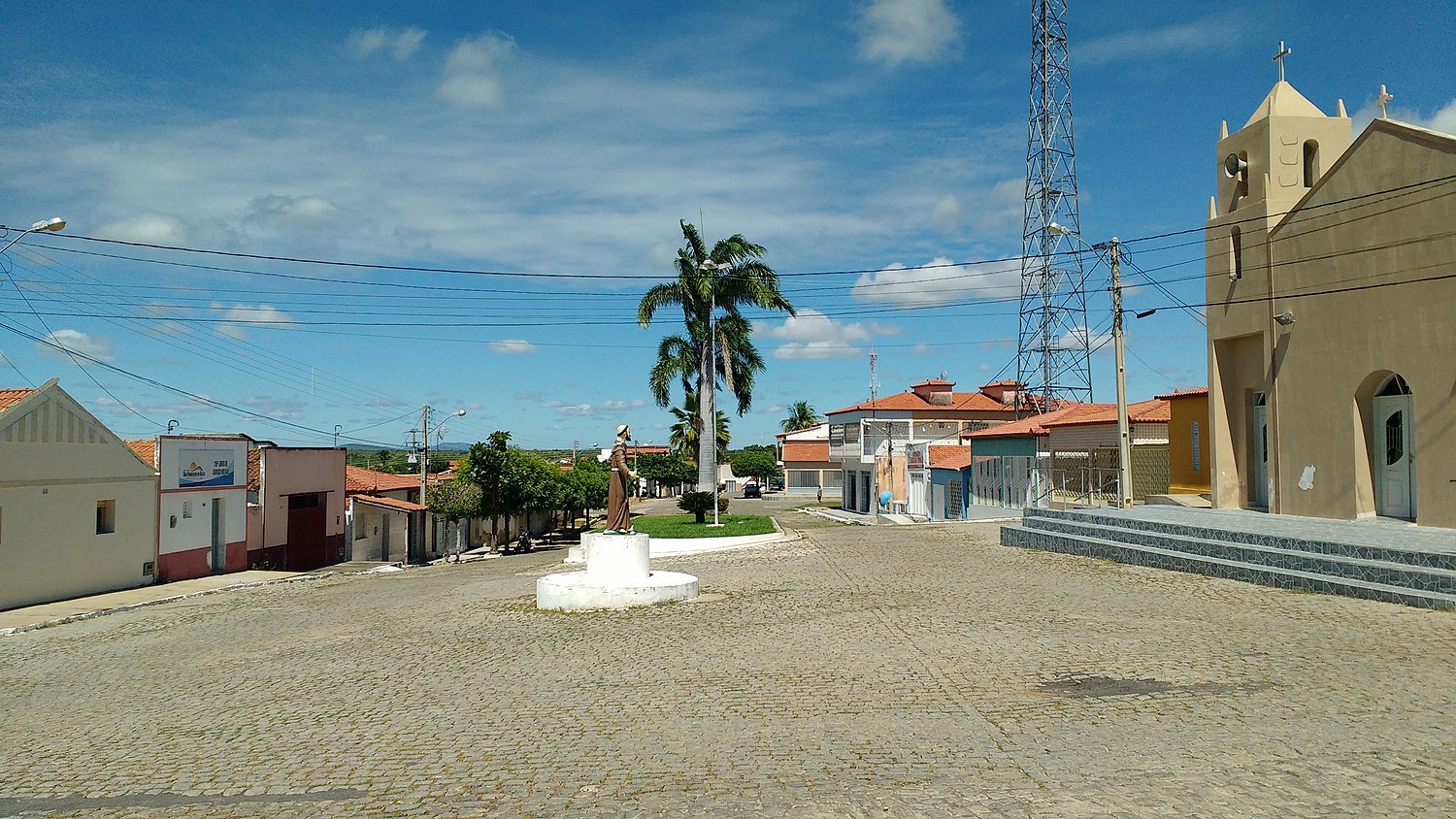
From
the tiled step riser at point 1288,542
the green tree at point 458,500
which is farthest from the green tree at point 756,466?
the tiled step riser at point 1288,542

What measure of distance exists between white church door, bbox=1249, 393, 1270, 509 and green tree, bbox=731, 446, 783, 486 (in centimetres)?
7528

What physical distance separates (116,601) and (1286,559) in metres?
21.2

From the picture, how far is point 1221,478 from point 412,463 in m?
49.3

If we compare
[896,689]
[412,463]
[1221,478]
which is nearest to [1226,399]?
[1221,478]

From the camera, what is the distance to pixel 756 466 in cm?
9931

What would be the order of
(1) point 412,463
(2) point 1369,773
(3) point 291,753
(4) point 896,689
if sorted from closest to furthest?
(2) point 1369,773 → (3) point 291,753 → (4) point 896,689 → (1) point 412,463

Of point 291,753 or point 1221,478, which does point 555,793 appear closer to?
point 291,753

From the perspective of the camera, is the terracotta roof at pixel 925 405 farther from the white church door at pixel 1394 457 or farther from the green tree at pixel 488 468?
the white church door at pixel 1394 457

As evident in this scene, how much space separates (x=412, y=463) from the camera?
59.6m

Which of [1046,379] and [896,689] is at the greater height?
[1046,379]

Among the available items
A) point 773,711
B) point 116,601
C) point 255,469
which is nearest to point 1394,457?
point 773,711

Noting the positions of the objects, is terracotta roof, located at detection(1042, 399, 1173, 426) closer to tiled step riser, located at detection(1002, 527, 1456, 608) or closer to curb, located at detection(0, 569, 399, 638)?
tiled step riser, located at detection(1002, 527, 1456, 608)

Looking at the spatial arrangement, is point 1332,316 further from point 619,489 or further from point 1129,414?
point 619,489

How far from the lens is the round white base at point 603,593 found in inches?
557
